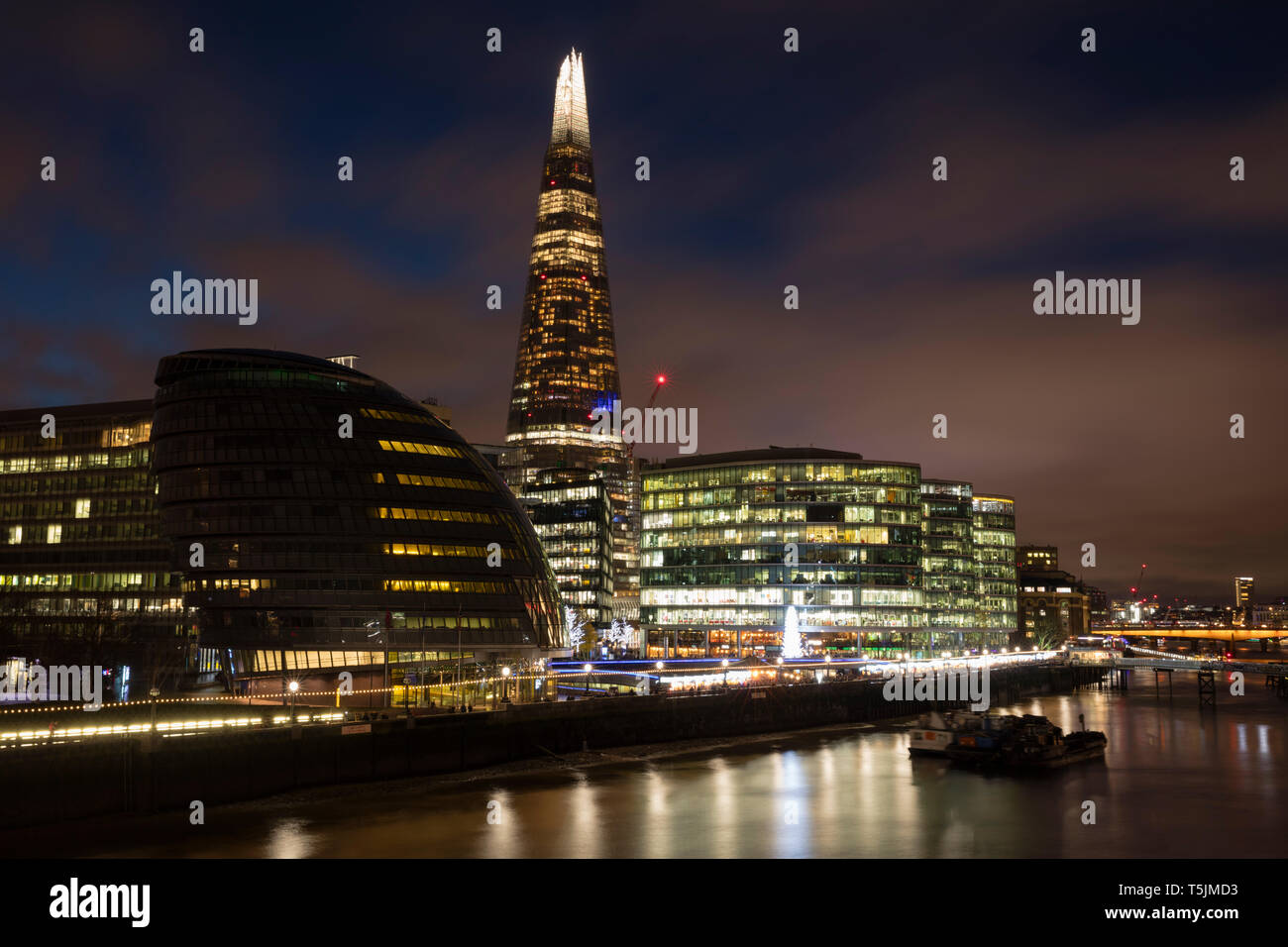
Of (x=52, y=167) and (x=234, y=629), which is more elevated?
(x=52, y=167)

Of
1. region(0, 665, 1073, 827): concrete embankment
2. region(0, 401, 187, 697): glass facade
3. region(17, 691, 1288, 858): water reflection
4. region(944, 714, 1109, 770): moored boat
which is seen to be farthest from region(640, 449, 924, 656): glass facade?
region(17, 691, 1288, 858): water reflection

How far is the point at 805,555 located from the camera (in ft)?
586

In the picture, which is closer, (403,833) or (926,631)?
(403,833)

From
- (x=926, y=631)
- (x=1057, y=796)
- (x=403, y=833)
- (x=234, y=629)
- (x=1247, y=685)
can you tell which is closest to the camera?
(x=403, y=833)

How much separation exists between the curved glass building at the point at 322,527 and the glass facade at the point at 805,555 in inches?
3233

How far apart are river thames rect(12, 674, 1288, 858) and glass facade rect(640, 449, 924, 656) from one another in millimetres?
100301

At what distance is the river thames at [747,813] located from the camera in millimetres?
43281

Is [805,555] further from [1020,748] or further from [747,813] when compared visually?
[747,813]

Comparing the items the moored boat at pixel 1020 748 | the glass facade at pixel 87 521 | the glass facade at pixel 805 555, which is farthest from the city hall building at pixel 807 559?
the moored boat at pixel 1020 748
